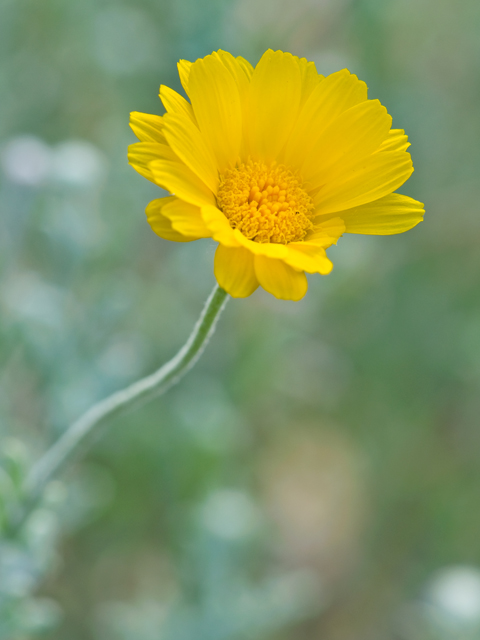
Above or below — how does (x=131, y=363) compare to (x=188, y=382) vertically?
below

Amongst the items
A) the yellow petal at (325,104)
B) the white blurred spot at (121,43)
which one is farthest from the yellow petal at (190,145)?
the white blurred spot at (121,43)

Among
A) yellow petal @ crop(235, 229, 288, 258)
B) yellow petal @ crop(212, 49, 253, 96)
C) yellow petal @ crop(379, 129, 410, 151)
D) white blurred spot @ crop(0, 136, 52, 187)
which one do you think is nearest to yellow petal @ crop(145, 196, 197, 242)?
yellow petal @ crop(235, 229, 288, 258)

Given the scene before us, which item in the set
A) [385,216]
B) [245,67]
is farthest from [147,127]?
[385,216]

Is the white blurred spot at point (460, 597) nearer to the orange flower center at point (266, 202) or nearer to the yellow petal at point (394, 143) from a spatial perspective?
the orange flower center at point (266, 202)

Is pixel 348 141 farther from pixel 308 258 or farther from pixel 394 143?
pixel 308 258

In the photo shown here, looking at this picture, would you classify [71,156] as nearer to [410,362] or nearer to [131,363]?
[131,363]

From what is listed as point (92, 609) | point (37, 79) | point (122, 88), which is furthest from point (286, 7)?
point (92, 609)
